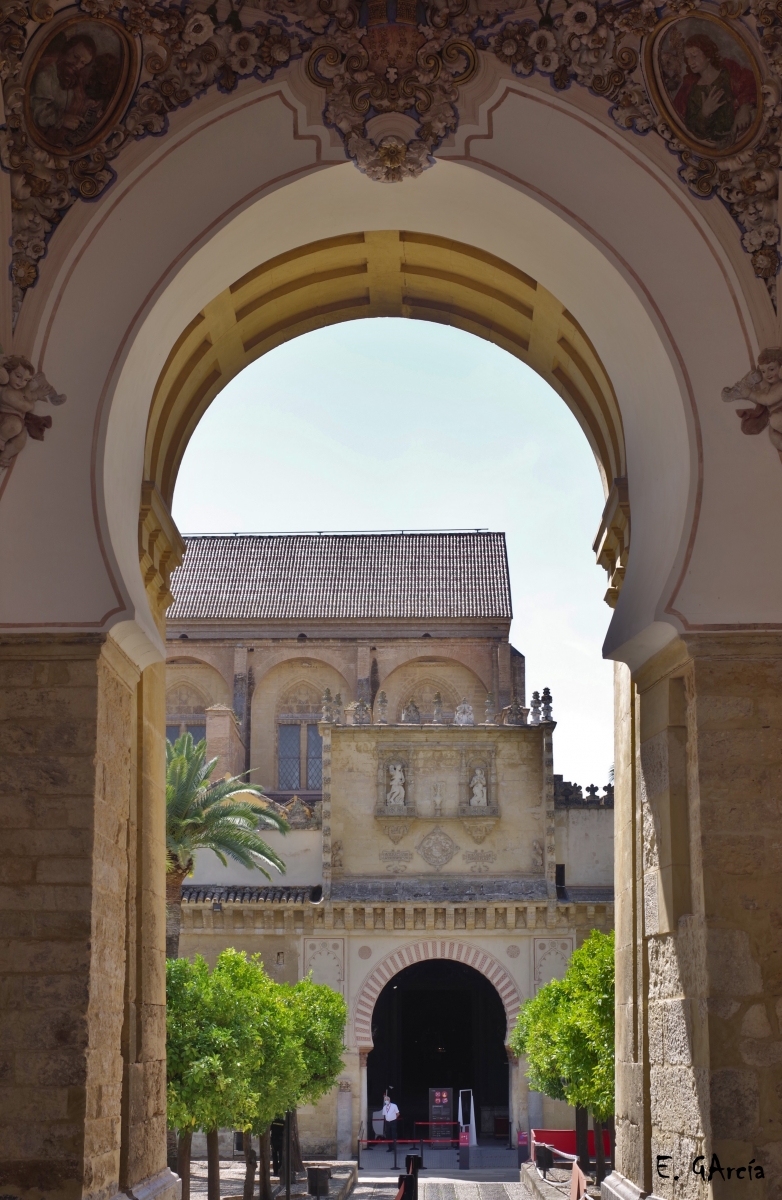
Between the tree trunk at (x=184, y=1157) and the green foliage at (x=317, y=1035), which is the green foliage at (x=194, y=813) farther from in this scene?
the tree trunk at (x=184, y=1157)

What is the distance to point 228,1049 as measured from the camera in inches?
651

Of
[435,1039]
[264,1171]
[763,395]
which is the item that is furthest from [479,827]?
[763,395]

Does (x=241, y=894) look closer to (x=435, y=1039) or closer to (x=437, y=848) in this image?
(x=437, y=848)

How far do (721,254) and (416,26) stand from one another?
1844mm

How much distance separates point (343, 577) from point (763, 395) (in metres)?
37.2

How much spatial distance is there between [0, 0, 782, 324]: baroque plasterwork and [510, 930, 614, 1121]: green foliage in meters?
11.9

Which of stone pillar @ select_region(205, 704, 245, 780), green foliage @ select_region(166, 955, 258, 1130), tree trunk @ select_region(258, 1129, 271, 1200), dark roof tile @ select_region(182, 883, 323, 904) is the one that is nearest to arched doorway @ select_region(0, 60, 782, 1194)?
green foliage @ select_region(166, 955, 258, 1130)

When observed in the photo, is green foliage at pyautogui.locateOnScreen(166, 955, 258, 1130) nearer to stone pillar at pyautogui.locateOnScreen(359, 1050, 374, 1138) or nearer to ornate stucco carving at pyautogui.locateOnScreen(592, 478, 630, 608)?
ornate stucco carving at pyautogui.locateOnScreen(592, 478, 630, 608)

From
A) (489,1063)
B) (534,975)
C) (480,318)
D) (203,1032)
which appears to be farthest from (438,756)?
(480,318)

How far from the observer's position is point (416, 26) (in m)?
6.75

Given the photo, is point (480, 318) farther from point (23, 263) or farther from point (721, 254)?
point (23, 263)

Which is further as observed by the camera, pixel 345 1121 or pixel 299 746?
pixel 299 746

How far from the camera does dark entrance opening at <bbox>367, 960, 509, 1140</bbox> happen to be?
33.5m

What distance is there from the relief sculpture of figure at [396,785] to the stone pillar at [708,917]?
82.0ft
